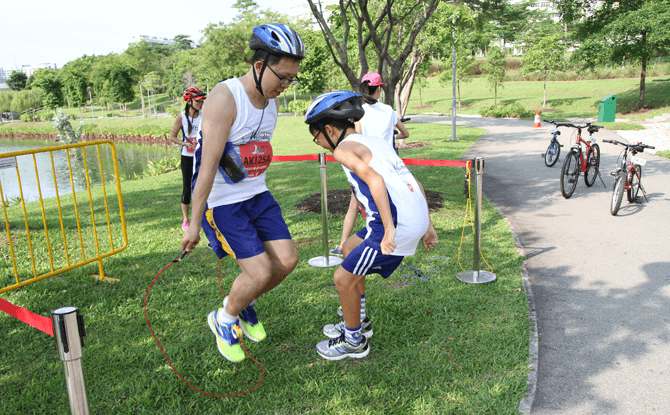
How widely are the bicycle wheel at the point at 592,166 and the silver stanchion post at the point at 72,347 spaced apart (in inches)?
376

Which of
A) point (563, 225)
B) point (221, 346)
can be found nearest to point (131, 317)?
point (221, 346)

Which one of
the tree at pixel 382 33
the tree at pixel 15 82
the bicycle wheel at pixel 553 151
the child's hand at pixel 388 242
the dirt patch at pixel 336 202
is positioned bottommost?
the dirt patch at pixel 336 202

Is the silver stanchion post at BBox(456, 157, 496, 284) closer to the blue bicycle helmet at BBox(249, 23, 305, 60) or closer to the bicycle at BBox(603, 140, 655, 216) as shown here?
the blue bicycle helmet at BBox(249, 23, 305, 60)

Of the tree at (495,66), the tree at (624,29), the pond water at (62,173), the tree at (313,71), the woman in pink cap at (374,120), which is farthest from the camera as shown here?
the tree at (313,71)

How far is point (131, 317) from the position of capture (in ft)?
13.4

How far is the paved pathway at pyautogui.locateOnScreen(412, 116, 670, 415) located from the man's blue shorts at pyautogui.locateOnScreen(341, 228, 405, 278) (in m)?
1.19

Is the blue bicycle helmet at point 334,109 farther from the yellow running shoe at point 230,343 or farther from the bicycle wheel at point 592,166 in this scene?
the bicycle wheel at point 592,166

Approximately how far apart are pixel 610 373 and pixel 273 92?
2911 millimetres

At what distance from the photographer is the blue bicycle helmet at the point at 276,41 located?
282 centimetres

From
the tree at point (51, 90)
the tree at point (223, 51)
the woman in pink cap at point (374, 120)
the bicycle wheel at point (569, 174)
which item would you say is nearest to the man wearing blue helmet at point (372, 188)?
the woman in pink cap at point (374, 120)

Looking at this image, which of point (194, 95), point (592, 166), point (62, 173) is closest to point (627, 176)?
point (592, 166)

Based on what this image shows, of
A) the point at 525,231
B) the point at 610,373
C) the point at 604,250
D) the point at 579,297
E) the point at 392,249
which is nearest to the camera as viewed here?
the point at 392,249

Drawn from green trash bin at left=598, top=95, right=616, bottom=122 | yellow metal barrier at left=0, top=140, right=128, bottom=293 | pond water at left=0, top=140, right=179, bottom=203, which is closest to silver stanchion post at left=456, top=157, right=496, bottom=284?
yellow metal barrier at left=0, top=140, right=128, bottom=293

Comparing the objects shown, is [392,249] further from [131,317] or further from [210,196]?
[131,317]
